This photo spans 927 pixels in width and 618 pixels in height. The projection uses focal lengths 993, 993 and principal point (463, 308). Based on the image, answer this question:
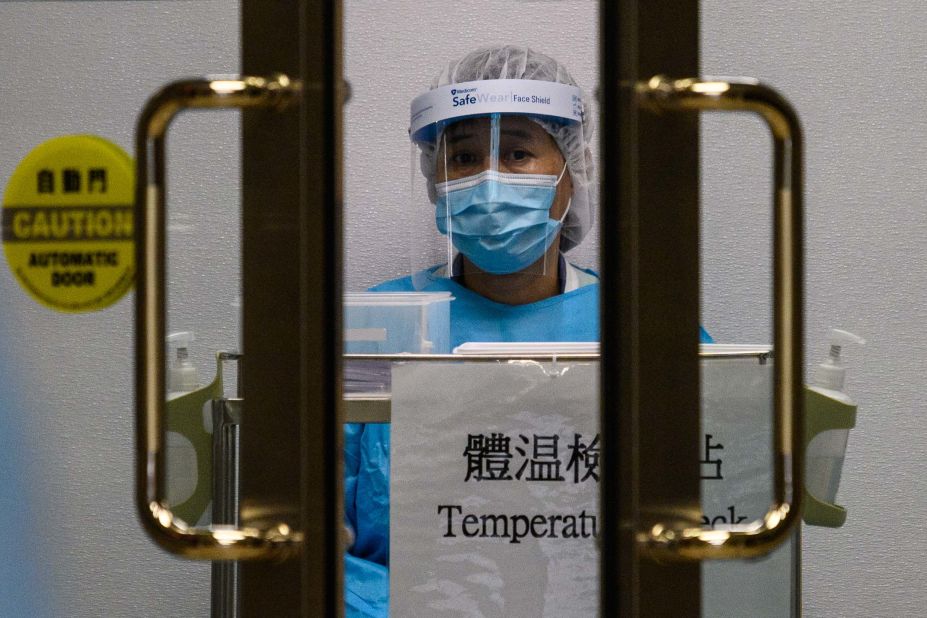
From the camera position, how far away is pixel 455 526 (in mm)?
1001

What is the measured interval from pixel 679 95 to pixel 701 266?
0.14m

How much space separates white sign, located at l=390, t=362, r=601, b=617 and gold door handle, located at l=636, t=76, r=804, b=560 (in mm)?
294

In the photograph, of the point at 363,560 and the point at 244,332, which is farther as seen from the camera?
the point at 363,560

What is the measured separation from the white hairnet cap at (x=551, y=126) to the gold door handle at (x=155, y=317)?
1.88ft

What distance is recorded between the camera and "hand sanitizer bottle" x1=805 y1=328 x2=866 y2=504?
2.73 feet

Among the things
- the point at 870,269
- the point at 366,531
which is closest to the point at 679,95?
the point at 870,269

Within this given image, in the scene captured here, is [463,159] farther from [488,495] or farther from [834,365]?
[834,365]

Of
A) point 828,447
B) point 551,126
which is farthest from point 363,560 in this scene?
point 551,126

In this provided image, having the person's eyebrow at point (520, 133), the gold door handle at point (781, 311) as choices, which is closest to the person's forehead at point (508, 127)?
the person's eyebrow at point (520, 133)

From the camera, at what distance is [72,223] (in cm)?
78

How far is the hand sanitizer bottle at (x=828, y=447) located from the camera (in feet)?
2.73

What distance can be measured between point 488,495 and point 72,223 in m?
0.48

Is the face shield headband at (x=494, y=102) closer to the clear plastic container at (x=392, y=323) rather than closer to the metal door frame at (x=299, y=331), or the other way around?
the clear plastic container at (x=392, y=323)

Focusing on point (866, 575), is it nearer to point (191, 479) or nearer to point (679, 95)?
point (679, 95)
